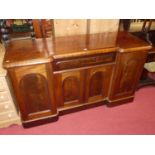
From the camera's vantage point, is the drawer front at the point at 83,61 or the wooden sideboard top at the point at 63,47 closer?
the wooden sideboard top at the point at 63,47

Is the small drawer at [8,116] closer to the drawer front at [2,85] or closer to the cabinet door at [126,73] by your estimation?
the drawer front at [2,85]

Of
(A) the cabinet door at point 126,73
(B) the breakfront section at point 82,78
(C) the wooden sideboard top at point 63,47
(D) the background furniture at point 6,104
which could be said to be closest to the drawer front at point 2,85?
(D) the background furniture at point 6,104

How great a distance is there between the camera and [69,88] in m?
1.68

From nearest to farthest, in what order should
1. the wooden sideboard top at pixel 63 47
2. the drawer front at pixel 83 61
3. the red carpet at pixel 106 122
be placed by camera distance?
the wooden sideboard top at pixel 63 47
the drawer front at pixel 83 61
the red carpet at pixel 106 122

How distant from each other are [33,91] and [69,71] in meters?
0.41

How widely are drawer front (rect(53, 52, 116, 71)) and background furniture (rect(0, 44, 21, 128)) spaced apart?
0.48 metres

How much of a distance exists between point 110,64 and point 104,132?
0.77 m

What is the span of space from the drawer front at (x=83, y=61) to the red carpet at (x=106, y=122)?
706 mm

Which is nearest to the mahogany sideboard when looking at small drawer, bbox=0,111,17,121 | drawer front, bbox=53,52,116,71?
drawer front, bbox=53,52,116,71

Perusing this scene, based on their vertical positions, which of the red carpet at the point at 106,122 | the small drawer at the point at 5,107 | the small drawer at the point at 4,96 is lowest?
the red carpet at the point at 106,122

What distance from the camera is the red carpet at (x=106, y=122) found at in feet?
5.62
